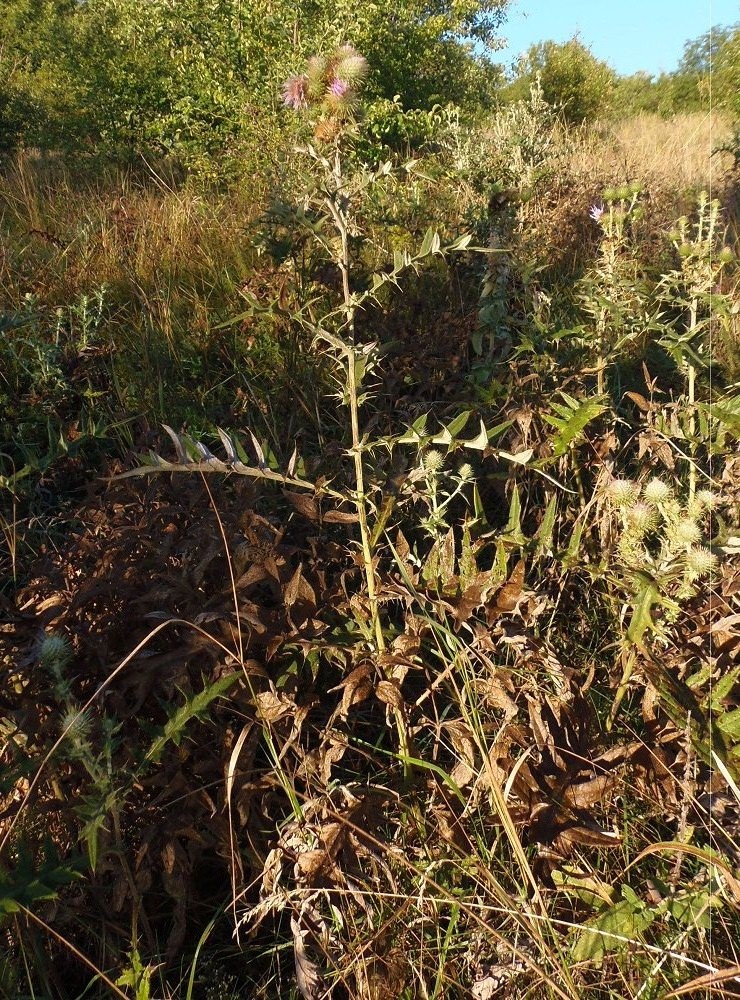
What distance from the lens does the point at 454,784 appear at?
1.45 metres

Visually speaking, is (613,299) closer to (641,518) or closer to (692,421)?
(692,421)

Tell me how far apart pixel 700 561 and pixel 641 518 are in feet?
0.42

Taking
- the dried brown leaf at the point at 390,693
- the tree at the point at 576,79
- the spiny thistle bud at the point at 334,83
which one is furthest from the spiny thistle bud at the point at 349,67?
the tree at the point at 576,79

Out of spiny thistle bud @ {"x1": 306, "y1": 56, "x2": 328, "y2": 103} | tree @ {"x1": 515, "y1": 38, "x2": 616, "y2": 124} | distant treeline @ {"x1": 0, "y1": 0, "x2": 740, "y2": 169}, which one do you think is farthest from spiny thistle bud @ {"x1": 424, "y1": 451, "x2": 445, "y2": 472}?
tree @ {"x1": 515, "y1": 38, "x2": 616, "y2": 124}

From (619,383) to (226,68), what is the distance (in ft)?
A: 17.7

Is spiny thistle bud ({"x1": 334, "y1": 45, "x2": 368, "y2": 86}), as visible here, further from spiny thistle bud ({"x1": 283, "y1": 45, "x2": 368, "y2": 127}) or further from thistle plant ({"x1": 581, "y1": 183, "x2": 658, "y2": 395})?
thistle plant ({"x1": 581, "y1": 183, "x2": 658, "y2": 395})

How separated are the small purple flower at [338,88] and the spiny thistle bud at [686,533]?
1081 mm

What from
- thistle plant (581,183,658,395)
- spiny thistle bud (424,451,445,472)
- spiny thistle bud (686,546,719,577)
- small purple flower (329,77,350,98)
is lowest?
spiny thistle bud (686,546,719,577)

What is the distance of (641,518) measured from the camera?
1.40 m

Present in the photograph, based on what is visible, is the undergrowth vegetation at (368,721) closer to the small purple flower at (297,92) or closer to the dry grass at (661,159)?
the small purple flower at (297,92)

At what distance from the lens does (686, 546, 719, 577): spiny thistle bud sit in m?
1.35

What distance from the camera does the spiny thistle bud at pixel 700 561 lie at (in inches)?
53.1

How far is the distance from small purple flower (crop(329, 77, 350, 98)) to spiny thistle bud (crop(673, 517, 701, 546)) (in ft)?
3.55

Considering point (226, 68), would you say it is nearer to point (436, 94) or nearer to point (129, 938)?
point (436, 94)
